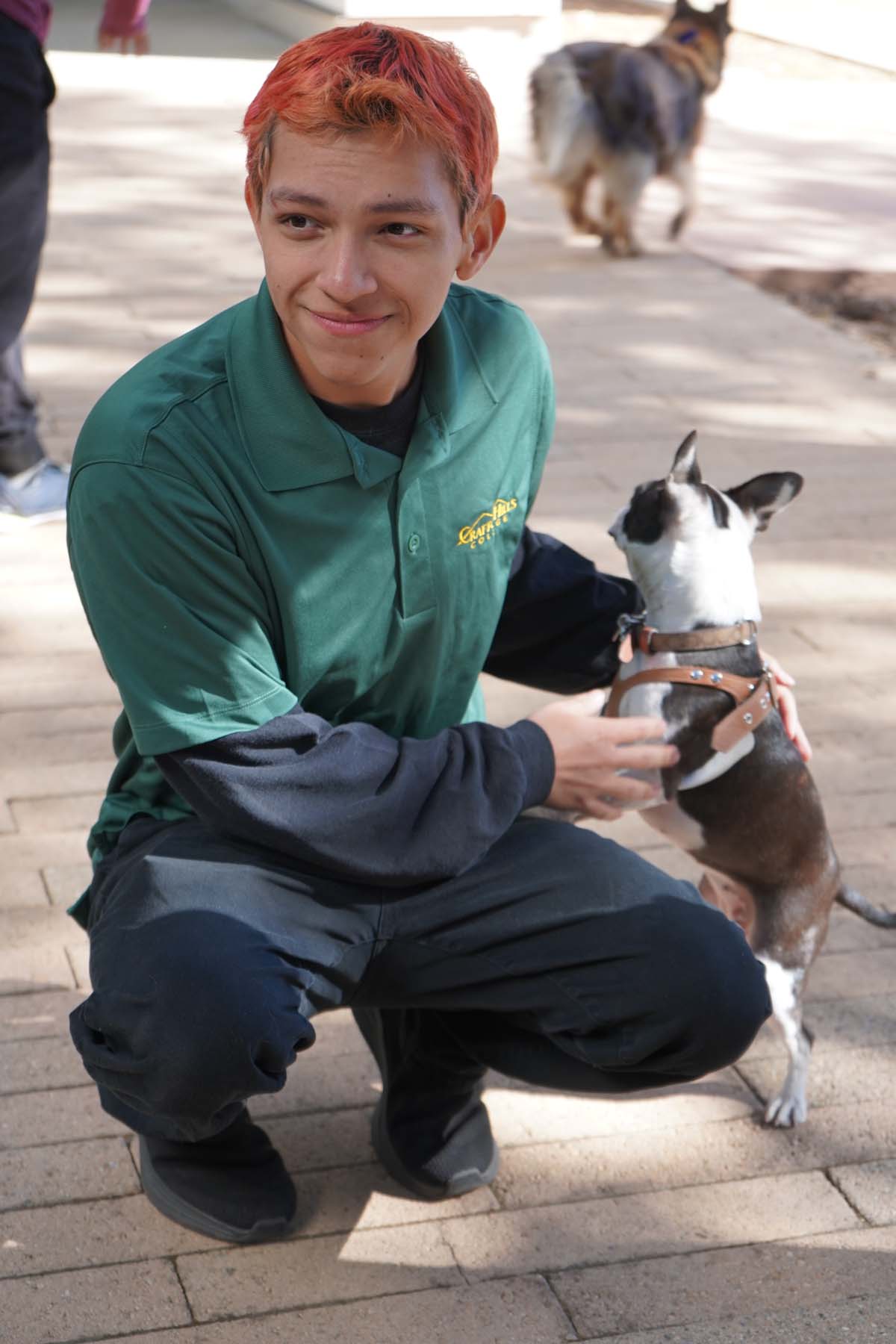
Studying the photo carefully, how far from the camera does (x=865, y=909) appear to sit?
2.79 meters

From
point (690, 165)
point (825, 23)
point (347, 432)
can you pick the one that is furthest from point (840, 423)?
point (825, 23)

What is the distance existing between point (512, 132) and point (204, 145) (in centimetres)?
234

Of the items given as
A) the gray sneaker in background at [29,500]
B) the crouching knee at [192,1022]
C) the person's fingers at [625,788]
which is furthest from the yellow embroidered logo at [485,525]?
the gray sneaker in background at [29,500]

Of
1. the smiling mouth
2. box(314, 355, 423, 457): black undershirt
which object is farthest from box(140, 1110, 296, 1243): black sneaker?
the smiling mouth

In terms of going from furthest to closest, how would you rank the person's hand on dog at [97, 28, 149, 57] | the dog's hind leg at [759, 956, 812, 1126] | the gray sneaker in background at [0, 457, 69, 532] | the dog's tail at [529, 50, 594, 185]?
the dog's tail at [529, 50, 594, 185]
the person's hand on dog at [97, 28, 149, 57]
the gray sneaker in background at [0, 457, 69, 532]
the dog's hind leg at [759, 956, 812, 1126]

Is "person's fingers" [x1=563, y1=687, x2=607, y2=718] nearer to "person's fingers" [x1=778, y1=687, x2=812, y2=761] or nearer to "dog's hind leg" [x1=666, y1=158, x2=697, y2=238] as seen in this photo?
"person's fingers" [x1=778, y1=687, x2=812, y2=761]

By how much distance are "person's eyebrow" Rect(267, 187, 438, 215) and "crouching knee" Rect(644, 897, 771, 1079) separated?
0.96 meters

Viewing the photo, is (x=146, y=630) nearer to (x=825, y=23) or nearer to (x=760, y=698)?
(x=760, y=698)

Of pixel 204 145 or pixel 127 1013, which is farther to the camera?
pixel 204 145

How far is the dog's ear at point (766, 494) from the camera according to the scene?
251 cm

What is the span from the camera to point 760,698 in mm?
2473

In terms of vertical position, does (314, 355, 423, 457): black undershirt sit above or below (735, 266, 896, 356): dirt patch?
above

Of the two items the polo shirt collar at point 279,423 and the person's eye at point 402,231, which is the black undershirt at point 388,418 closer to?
the polo shirt collar at point 279,423

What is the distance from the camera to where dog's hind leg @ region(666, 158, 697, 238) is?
8227 mm
